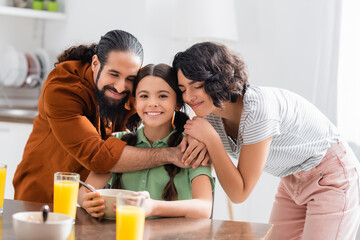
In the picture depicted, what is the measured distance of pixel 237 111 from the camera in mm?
2066

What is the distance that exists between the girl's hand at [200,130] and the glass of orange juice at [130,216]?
0.63m

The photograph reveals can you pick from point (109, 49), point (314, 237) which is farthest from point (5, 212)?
point (314, 237)

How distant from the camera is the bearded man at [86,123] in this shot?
6.29 ft

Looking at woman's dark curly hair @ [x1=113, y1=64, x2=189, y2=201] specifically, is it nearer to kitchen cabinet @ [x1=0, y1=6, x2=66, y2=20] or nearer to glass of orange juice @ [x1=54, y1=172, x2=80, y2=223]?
glass of orange juice @ [x1=54, y1=172, x2=80, y2=223]

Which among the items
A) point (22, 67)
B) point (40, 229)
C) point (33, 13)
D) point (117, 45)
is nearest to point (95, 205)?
point (40, 229)

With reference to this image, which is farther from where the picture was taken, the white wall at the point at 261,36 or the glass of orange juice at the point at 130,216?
the white wall at the point at 261,36

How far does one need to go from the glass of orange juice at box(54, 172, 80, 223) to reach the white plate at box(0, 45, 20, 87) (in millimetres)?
2714

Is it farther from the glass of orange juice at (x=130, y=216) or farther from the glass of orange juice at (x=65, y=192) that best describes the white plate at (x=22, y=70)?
the glass of orange juice at (x=130, y=216)

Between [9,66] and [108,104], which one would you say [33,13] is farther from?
[108,104]

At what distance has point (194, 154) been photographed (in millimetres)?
1871

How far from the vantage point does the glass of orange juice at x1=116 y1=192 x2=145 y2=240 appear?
1311 mm

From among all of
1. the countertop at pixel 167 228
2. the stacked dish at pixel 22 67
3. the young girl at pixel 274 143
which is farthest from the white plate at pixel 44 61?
the countertop at pixel 167 228

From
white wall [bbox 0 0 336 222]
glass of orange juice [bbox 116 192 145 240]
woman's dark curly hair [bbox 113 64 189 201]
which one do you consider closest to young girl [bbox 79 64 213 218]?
woman's dark curly hair [bbox 113 64 189 201]

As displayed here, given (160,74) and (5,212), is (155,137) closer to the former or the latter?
(160,74)
